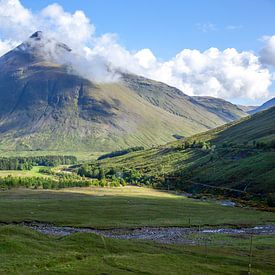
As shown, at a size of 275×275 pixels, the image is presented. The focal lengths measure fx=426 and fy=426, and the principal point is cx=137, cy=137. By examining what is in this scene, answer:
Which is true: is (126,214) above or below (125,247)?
below

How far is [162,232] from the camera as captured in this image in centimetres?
10788

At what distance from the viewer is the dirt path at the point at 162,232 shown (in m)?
97.7

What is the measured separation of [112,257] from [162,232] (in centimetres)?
4853

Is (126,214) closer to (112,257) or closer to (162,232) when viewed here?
Answer: (162,232)

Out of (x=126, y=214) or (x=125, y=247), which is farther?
(x=126, y=214)

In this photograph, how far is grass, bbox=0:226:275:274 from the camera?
54.4m

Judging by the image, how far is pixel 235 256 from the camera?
72.6m

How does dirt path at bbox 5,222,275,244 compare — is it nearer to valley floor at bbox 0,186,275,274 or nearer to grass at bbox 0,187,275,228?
valley floor at bbox 0,186,275,274

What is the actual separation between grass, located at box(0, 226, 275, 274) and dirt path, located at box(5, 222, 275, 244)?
46.4ft

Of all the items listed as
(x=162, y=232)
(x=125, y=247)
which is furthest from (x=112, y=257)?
(x=162, y=232)

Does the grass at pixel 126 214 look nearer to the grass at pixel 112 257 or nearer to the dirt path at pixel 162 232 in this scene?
the dirt path at pixel 162 232

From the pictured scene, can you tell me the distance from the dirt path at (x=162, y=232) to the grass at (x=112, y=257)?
14.1 m

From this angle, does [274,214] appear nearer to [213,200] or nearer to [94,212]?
[213,200]

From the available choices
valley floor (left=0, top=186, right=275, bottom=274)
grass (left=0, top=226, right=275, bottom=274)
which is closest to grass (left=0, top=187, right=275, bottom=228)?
valley floor (left=0, top=186, right=275, bottom=274)
